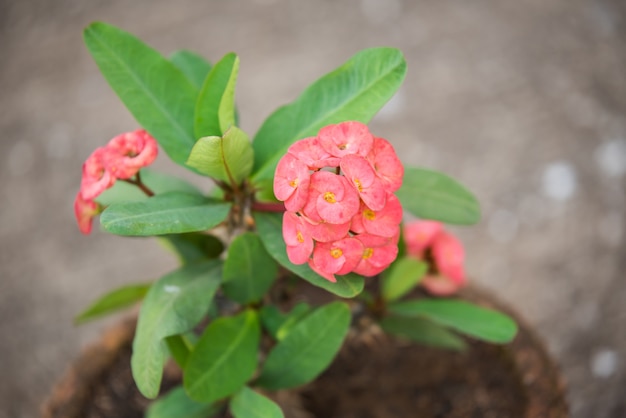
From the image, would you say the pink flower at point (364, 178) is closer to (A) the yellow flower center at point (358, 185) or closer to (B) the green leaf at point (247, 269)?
(A) the yellow flower center at point (358, 185)

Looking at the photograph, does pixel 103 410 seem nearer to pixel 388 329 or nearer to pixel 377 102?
pixel 388 329

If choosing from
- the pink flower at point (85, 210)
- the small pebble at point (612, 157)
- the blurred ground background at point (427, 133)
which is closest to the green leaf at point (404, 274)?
the pink flower at point (85, 210)

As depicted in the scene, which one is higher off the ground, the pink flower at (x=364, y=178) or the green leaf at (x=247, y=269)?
the pink flower at (x=364, y=178)

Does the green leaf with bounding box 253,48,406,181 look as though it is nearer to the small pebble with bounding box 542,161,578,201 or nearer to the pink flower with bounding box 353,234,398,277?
the pink flower with bounding box 353,234,398,277

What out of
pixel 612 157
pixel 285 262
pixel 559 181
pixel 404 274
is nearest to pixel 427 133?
pixel 559 181

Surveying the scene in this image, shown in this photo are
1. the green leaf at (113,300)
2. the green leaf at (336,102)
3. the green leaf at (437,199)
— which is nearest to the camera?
the green leaf at (336,102)

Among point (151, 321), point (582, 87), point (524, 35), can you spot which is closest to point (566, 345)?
point (582, 87)
